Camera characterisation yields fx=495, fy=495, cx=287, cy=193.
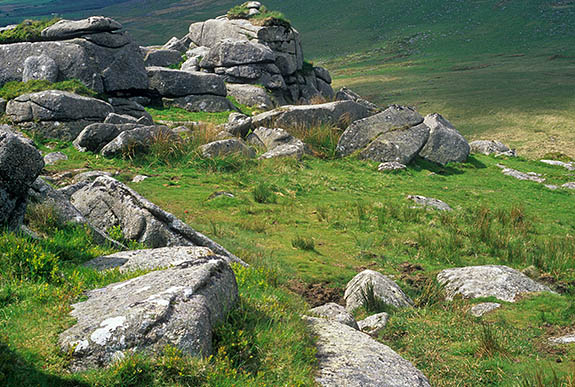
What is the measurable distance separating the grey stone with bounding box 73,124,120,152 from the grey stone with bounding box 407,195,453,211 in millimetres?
11978

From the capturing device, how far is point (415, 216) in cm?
1647

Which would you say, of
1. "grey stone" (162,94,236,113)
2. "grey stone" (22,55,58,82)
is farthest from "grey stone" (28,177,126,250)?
"grey stone" (162,94,236,113)

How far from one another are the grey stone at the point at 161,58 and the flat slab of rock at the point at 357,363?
119 feet

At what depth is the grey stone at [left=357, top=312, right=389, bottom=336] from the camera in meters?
9.12

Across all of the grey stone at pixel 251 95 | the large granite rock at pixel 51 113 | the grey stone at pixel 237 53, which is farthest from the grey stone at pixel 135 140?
the grey stone at pixel 237 53

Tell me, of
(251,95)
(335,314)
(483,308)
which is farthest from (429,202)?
(251,95)

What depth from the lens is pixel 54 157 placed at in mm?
18078

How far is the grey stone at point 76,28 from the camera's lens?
2648 cm

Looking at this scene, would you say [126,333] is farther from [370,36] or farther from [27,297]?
[370,36]

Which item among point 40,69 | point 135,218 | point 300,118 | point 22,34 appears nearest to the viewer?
point 135,218

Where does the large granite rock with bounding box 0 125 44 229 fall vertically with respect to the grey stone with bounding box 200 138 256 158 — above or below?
above

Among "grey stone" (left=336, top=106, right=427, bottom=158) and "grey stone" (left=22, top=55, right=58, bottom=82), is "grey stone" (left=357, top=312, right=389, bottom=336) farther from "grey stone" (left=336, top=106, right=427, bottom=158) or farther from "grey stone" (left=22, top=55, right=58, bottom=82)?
Result: "grey stone" (left=22, top=55, right=58, bottom=82)

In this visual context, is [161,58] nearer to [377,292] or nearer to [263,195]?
[263,195]

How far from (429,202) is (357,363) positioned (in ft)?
42.1
